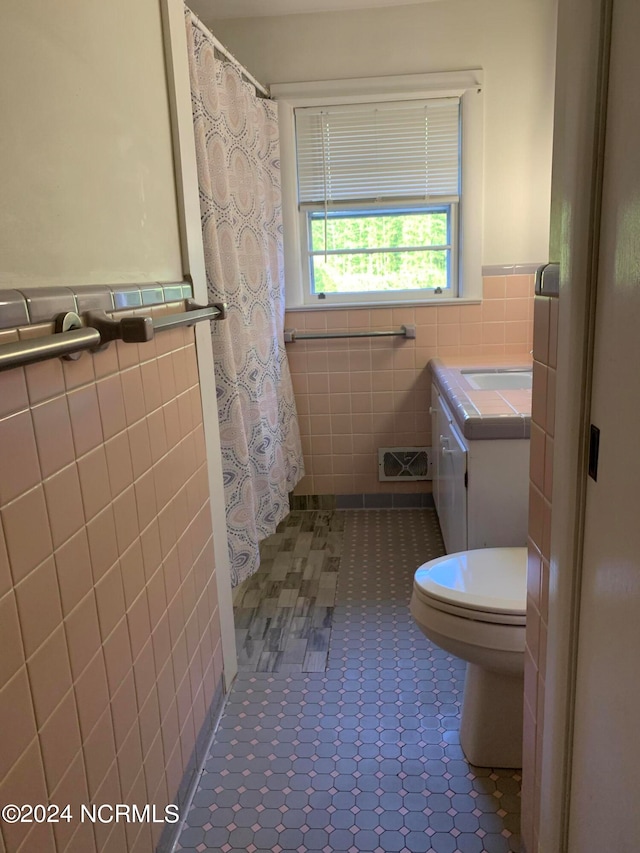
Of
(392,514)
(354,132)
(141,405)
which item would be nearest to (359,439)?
(392,514)

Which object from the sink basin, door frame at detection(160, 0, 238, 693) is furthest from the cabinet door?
door frame at detection(160, 0, 238, 693)

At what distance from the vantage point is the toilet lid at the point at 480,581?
4.90 feet

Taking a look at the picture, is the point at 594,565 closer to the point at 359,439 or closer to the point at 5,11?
the point at 5,11

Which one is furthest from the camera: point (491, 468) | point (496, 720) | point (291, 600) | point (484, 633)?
point (291, 600)

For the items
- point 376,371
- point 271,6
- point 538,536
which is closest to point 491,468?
point 538,536

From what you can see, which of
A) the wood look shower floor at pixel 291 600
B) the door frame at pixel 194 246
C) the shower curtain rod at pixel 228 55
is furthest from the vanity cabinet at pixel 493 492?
the shower curtain rod at pixel 228 55

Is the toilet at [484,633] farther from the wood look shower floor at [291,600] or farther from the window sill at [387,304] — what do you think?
the window sill at [387,304]

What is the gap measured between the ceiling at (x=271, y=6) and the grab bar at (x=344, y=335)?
145 cm

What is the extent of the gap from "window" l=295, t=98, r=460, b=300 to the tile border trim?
1.97 m

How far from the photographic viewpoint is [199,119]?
1982 millimetres

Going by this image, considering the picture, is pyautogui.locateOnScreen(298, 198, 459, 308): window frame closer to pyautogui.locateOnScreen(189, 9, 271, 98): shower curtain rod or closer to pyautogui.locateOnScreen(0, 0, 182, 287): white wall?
pyautogui.locateOnScreen(189, 9, 271, 98): shower curtain rod

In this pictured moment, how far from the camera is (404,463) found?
11.0 feet

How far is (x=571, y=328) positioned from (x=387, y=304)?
236cm

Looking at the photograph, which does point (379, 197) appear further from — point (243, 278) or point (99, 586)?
point (99, 586)
